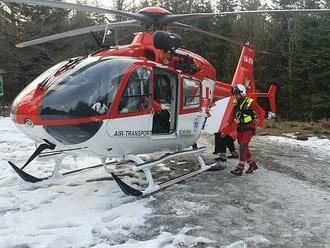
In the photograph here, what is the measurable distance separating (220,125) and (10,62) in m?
22.4

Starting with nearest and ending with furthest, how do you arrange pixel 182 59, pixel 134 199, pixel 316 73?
pixel 134 199, pixel 182 59, pixel 316 73

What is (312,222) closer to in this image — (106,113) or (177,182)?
(177,182)

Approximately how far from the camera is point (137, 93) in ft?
24.1

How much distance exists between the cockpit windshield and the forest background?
75.4ft

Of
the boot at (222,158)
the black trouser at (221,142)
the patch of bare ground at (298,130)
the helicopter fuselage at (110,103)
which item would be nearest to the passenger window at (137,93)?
the helicopter fuselage at (110,103)

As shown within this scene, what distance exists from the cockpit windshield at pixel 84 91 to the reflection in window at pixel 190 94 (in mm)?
1774

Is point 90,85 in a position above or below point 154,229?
above

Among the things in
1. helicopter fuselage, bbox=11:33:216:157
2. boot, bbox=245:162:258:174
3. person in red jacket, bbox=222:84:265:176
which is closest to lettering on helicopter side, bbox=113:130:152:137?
helicopter fuselage, bbox=11:33:216:157

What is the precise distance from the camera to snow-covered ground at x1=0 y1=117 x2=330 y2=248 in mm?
5523

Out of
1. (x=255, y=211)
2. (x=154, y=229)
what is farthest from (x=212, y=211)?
(x=154, y=229)

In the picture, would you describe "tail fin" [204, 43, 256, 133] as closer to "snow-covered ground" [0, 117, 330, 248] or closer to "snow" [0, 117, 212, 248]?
"snow-covered ground" [0, 117, 330, 248]

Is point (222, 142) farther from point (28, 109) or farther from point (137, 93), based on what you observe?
point (28, 109)

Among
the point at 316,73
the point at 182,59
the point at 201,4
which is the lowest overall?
the point at 316,73

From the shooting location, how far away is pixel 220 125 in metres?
10.2
